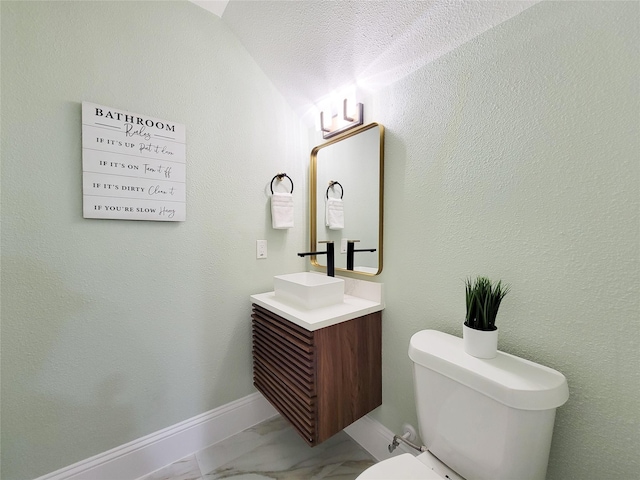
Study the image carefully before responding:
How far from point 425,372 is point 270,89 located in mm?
1686

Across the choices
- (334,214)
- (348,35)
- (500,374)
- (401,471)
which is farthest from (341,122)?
(401,471)

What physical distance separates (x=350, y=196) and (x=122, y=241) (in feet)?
3.76

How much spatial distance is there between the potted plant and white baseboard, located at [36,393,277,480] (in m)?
1.34

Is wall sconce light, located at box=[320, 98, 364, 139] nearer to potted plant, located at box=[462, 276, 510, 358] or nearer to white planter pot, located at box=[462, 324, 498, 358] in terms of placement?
potted plant, located at box=[462, 276, 510, 358]

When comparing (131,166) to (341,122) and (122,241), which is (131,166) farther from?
(341,122)

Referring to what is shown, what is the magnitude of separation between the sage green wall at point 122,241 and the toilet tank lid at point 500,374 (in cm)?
106

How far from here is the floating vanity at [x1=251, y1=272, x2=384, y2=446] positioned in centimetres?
115

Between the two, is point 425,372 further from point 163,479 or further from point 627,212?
point 163,479

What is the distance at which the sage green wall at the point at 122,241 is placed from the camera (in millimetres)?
1042

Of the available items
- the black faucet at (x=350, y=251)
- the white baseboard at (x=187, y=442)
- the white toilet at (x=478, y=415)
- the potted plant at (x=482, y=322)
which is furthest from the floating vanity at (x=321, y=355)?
the potted plant at (x=482, y=322)

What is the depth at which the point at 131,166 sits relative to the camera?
1.22m

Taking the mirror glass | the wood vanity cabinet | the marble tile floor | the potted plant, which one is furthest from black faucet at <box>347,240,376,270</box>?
the marble tile floor

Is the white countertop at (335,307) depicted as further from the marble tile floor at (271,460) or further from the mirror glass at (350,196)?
the marble tile floor at (271,460)

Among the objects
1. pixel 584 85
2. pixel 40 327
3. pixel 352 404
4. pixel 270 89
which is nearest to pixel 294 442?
pixel 352 404
